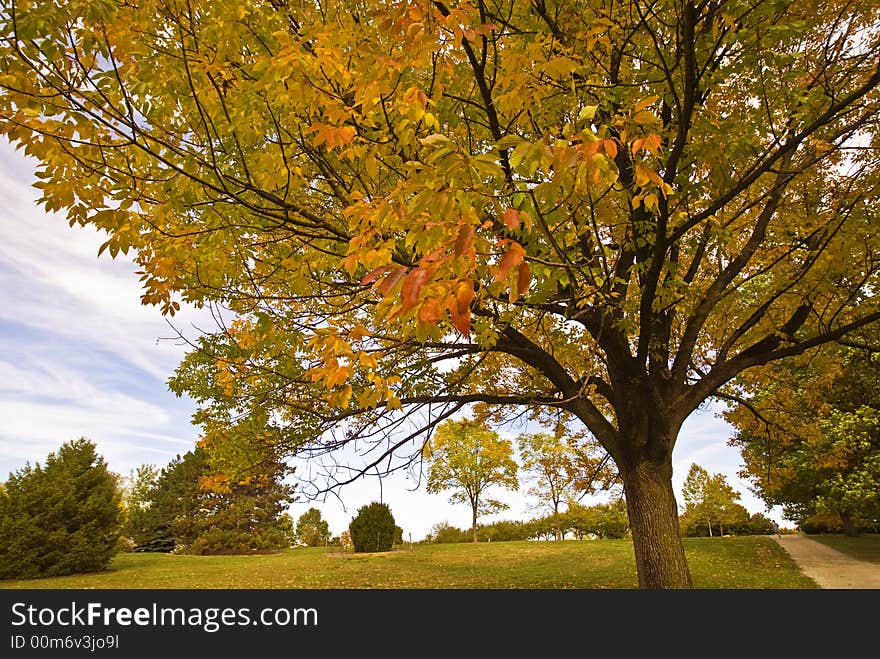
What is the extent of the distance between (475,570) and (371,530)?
293 inches

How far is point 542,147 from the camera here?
1956 millimetres

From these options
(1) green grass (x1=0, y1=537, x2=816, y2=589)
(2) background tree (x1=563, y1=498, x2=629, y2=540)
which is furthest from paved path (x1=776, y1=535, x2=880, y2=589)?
(2) background tree (x1=563, y1=498, x2=629, y2=540)

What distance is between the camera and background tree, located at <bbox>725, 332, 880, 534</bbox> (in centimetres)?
1007

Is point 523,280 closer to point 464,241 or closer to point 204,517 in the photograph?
point 464,241

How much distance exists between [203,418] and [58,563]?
15831 millimetres

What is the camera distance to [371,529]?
20.8m

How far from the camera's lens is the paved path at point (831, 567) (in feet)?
37.6

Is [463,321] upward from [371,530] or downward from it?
upward

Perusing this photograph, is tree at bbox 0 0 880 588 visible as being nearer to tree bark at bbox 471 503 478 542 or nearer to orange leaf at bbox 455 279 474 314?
orange leaf at bbox 455 279 474 314

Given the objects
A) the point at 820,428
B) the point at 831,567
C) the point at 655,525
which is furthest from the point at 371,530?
the point at 655,525
